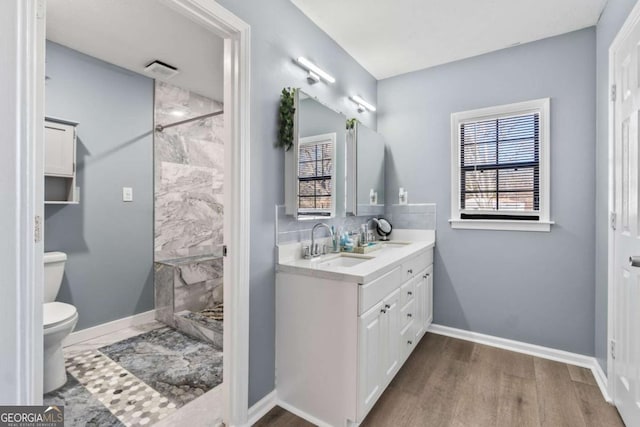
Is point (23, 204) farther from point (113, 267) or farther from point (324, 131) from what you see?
point (113, 267)

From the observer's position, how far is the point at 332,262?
2.21 meters

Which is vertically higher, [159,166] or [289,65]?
[289,65]

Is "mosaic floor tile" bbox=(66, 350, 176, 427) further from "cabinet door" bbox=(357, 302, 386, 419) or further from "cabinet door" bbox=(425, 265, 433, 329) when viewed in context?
"cabinet door" bbox=(425, 265, 433, 329)

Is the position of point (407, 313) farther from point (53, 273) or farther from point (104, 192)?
point (104, 192)

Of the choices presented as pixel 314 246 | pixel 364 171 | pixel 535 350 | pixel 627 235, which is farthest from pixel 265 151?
pixel 535 350

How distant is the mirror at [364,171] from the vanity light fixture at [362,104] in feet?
0.77

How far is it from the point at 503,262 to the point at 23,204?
307 centimetres

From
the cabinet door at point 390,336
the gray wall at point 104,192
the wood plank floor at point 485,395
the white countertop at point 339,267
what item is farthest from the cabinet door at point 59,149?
the cabinet door at point 390,336

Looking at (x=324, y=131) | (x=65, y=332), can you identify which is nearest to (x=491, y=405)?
(x=324, y=131)

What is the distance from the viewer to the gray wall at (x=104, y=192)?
8.32 feet

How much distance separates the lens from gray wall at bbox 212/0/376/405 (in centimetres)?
176

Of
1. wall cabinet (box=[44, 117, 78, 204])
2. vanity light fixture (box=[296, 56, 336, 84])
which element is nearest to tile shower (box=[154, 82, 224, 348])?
Result: wall cabinet (box=[44, 117, 78, 204])

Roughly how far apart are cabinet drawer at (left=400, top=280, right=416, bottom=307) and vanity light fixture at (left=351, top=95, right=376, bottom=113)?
166 centimetres

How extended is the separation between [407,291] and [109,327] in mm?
2659
